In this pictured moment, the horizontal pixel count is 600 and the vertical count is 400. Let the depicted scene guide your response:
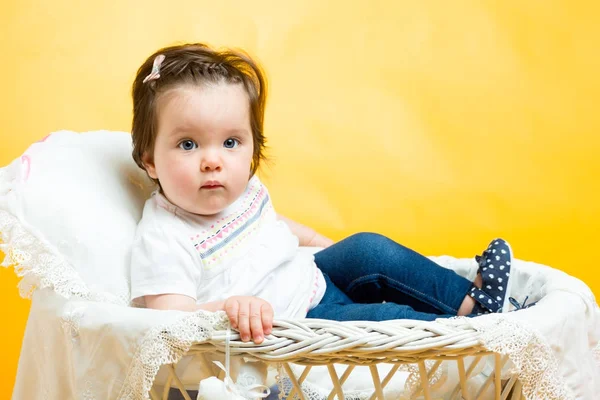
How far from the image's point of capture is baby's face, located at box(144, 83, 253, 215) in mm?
1429

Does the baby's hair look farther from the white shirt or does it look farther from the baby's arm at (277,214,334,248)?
the baby's arm at (277,214,334,248)

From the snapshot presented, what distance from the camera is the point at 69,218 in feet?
4.64

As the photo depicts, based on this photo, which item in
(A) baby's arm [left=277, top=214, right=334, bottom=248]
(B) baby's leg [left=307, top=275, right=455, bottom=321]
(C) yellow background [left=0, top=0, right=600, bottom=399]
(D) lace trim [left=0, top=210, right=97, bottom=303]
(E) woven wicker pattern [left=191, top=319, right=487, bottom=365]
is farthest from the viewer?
(C) yellow background [left=0, top=0, right=600, bottom=399]

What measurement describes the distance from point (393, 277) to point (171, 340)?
0.63 m

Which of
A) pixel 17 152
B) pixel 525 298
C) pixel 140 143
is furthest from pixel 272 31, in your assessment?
pixel 525 298

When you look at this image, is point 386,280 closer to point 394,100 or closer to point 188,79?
point 188,79

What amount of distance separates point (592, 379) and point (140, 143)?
0.86 m

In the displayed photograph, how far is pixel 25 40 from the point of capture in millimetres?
2486

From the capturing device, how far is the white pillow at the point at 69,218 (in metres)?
1.33

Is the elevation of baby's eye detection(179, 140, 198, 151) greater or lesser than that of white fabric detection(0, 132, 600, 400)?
greater

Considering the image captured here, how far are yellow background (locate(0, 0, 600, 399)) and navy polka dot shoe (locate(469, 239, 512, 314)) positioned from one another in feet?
2.98

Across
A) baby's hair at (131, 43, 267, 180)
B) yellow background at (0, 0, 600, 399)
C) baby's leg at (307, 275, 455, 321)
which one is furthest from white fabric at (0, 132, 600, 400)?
yellow background at (0, 0, 600, 399)

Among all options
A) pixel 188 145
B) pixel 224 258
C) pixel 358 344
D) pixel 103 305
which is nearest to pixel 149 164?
pixel 188 145

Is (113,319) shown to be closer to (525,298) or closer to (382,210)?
(525,298)
